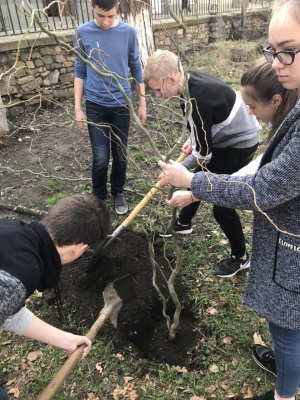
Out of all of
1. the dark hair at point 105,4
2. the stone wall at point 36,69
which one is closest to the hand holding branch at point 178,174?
the dark hair at point 105,4

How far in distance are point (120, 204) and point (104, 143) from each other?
69 cm

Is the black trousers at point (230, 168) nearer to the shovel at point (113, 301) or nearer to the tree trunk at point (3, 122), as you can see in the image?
the shovel at point (113, 301)

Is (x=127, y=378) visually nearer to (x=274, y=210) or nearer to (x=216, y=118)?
(x=274, y=210)

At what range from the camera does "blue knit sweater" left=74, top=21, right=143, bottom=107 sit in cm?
316

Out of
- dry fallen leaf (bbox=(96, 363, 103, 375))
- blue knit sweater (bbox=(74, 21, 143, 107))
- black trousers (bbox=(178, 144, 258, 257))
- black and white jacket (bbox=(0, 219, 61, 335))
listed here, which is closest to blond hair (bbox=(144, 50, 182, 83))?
black trousers (bbox=(178, 144, 258, 257))

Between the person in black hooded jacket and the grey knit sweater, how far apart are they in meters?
0.57

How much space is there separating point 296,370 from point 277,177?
3.43 feet

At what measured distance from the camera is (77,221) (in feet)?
5.57

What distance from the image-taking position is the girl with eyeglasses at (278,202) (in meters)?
1.17

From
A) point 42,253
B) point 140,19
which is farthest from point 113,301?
point 140,19

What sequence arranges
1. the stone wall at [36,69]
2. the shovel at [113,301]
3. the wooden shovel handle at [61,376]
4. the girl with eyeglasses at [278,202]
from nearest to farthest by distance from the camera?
the girl with eyeglasses at [278,202] < the wooden shovel handle at [61,376] < the shovel at [113,301] < the stone wall at [36,69]

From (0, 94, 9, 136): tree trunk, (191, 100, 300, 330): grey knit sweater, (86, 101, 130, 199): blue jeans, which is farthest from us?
(0, 94, 9, 136): tree trunk

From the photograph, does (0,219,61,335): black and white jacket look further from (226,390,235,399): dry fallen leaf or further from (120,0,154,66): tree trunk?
(120,0,154,66): tree trunk

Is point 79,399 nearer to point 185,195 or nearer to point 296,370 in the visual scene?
point 296,370
